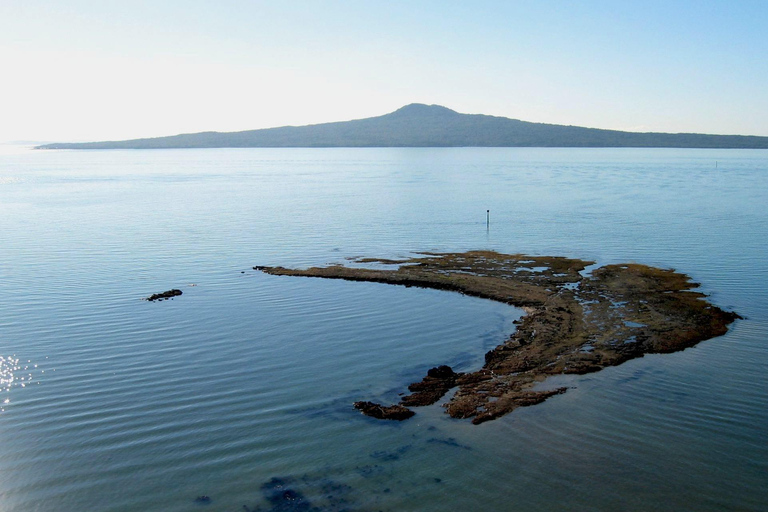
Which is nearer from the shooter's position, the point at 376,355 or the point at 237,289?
the point at 376,355

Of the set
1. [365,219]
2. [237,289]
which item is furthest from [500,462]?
[365,219]

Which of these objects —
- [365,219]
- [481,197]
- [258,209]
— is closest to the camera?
[365,219]

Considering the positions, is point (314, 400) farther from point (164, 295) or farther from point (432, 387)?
point (164, 295)

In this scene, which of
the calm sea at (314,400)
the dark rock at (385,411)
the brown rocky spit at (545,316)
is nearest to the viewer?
the calm sea at (314,400)

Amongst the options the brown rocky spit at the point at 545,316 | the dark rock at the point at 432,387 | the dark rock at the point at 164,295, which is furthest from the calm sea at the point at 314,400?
the dark rock at the point at 164,295

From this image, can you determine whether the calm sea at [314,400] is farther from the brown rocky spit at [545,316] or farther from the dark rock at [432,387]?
the brown rocky spit at [545,316]

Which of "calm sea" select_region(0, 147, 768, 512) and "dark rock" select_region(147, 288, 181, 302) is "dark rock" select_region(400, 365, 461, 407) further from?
"dark rock" select_region(147, 288, 181, 302)

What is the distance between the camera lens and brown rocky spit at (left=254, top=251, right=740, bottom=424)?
58.3ft

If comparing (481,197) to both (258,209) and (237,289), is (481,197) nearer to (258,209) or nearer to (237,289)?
(258,209)

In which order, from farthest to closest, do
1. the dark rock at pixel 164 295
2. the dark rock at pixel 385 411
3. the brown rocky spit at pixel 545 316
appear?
the dark rock at pixel 164 295, the brown rocky spit at pixel 545 316, the dark rock at pixel 385 411

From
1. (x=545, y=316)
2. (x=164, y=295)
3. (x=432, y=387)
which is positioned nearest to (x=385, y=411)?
(x=432, y=387)

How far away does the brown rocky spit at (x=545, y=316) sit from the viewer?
1777 cm

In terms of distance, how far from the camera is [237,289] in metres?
30.7

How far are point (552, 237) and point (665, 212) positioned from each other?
20.7 metres
